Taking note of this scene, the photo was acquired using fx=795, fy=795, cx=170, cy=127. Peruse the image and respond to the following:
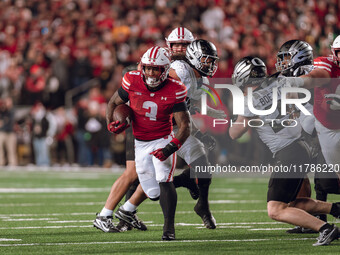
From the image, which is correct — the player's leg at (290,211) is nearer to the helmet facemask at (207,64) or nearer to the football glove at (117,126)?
the football glove at (117,126)

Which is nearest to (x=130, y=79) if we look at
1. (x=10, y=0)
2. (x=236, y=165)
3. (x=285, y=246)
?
(x=285, y=246)

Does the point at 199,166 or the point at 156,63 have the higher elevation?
the point at 156,63

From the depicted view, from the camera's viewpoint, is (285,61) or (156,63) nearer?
(156,63)

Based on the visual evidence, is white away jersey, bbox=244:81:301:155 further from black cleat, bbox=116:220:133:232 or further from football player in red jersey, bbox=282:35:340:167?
black cleat, bbox=116:220:133:232

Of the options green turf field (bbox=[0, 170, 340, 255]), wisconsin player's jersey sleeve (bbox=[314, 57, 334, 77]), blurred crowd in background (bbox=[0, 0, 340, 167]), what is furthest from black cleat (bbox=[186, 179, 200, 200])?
blurred crowd in background (bbox=[0, 0, 340, 167])

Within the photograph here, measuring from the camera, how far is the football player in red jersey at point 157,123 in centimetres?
654

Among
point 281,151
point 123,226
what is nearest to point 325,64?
point 281,151

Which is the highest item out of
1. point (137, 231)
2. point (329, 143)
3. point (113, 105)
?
point (113, 105)

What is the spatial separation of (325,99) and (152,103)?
1.48 meters

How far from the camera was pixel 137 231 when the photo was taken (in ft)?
24.2

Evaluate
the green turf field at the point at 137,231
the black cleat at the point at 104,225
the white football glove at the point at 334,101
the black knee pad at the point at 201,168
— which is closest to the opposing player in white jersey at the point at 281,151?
the green turf field at the point at 137,231

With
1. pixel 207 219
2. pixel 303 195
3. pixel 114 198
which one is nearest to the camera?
pixel 303 195

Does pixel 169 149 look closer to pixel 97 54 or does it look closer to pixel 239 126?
pixel 239 126

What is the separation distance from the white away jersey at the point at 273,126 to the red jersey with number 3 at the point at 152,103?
621mm
